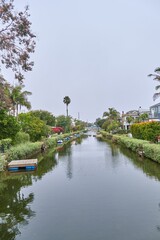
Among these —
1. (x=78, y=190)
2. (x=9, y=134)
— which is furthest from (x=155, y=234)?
(x=9, y=134)

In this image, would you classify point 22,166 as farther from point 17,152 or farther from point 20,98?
point 20,98

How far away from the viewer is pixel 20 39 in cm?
927

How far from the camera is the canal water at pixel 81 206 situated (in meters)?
8.35

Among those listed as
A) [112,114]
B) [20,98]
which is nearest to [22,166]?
[20,98]

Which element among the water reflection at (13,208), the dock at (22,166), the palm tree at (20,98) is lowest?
the water reflection at (13,208)

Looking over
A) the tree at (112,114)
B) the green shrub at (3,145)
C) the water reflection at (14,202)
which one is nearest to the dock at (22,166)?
the water reflection at (14,202)

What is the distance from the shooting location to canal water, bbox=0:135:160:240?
8352mm

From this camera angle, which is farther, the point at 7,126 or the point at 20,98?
the point at 20,98

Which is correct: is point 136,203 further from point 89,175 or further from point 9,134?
point 9,134

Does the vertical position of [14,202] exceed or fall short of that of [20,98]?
it falls short

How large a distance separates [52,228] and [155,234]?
3.62 metres

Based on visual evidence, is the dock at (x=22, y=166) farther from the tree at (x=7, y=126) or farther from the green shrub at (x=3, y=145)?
the tree at (x=7, y=126)

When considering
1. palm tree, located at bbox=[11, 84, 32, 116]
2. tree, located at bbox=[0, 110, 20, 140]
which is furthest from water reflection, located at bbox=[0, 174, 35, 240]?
palm tree, located at bbox=[11, 84, 32, 116]

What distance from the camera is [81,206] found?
11125 millimetres
